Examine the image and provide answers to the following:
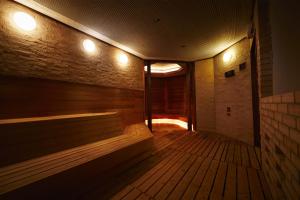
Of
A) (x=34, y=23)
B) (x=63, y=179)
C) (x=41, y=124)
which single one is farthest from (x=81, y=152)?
(x=34, y=23)

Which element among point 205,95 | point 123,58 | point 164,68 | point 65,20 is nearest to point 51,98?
point 65,20

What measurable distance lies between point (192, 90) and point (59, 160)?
225 inches

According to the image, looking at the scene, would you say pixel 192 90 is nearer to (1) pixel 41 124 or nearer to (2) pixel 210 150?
(2) pixel 210 150

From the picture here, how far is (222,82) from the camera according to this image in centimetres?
510

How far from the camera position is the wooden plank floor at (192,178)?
6.25 ft

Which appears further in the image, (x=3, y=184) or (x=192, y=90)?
(x=192, y=90)

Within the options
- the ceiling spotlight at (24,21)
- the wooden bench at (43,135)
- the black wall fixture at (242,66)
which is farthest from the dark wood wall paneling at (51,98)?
the black wall fixture at (242,66)

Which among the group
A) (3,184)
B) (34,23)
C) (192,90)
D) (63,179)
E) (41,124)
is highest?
(34,23)

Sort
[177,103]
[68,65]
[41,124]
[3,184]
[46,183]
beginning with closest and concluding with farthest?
[3,184] → [46,183] → [41,124] → [68,65] → [177,103]

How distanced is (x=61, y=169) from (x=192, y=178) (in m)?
2.15

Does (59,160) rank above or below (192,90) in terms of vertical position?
below

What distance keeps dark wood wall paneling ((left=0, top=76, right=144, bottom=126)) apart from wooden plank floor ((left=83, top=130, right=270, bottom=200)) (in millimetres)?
1953

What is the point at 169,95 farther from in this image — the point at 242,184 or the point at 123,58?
the point at 242,184

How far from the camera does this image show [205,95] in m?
5.82
